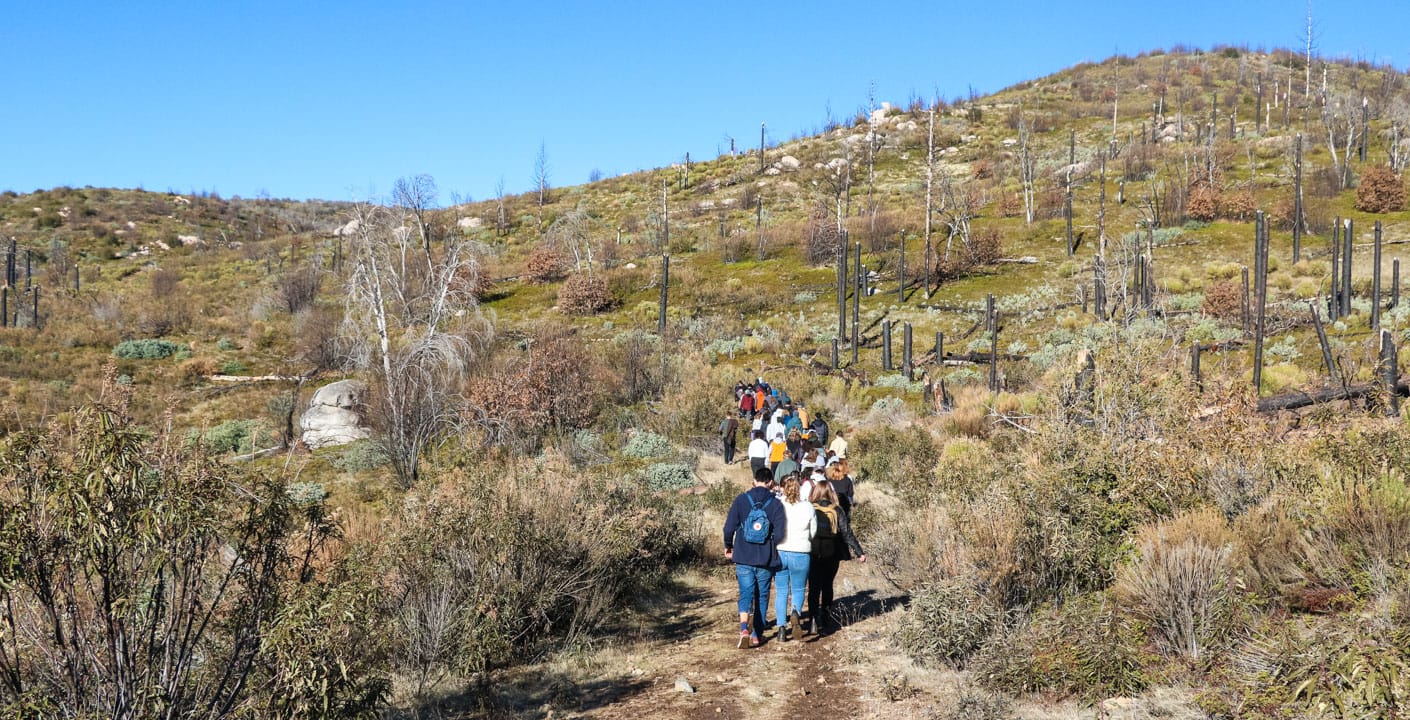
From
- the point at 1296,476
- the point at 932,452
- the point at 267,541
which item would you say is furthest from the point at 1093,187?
the point at 267,541

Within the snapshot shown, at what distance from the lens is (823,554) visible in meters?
8.23

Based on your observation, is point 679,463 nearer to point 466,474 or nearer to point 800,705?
point 466,474

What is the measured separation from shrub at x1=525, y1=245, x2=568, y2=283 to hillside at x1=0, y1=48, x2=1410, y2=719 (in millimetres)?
152

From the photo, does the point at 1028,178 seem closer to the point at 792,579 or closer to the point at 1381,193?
the point at 1381,193

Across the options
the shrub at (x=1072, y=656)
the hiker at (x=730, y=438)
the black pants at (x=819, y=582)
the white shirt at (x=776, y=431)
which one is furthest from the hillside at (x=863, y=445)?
the white shirt at (x=776, y=431)

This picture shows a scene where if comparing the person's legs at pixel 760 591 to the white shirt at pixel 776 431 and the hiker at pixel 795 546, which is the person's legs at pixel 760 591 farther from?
the white shirt at pixel 776 431

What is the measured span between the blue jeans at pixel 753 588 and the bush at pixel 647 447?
32.9 feet

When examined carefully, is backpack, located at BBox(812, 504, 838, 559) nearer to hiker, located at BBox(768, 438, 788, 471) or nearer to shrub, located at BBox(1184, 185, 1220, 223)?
hiker, located at BBox(768, 438, 788, 471)

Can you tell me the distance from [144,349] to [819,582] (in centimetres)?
3546

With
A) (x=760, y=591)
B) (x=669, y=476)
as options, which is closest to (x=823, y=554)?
(x=760, y=591)

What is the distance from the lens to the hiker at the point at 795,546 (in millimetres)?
7820

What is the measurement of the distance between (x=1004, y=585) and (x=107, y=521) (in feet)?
18.8

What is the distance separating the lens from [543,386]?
19.5 m

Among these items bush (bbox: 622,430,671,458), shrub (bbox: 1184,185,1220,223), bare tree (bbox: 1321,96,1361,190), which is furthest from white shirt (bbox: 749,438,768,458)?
bare tree (bbox: 1321,96,1361,190)
